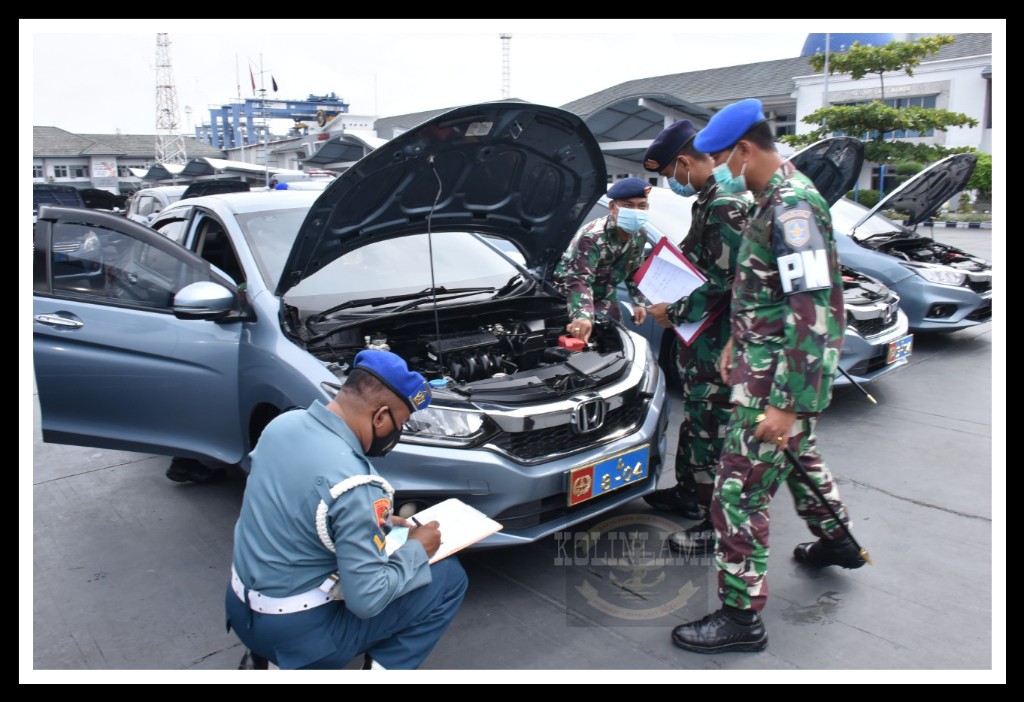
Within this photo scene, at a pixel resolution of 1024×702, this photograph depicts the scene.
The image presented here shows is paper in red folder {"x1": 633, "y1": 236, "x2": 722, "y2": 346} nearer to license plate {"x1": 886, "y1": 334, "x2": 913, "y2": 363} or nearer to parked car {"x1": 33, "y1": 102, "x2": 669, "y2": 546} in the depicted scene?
parked car {"x1": 33, "y1": 102, "x2": 669, "y2": 546}

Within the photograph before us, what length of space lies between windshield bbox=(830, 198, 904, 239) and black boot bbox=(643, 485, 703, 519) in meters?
4.18

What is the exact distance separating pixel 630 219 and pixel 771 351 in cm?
149

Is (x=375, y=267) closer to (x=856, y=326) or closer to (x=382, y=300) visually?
(x=382, y=300)

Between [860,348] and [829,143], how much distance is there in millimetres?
2046

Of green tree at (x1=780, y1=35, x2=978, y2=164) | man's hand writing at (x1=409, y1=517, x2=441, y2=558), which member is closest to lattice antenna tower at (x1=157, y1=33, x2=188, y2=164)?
green tree at (x1=780, y1=35, x2=978, y2=164)

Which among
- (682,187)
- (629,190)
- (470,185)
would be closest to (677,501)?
(682,187)

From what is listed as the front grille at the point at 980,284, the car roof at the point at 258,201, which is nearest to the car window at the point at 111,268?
the car roof at the point at 258,201

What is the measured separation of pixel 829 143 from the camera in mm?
5848

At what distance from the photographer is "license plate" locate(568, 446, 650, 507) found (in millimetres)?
2738

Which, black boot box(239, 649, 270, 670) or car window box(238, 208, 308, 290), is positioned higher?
car window box(238, 208, 308, 290)

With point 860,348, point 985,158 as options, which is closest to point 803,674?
point 860,348

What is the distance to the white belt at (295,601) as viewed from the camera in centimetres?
188

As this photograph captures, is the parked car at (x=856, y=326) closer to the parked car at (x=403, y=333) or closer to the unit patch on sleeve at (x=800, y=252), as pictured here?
the parked car at (x=403, y=333)

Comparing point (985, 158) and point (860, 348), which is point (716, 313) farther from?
point (985, 158)
